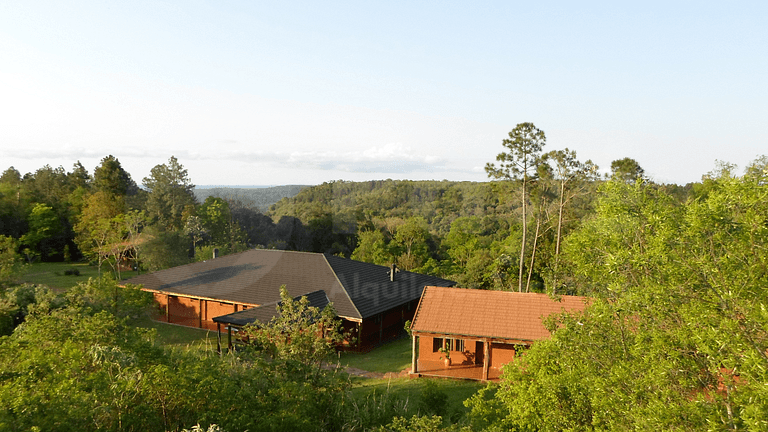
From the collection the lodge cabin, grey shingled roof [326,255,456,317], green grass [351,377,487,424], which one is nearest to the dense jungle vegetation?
green grass [351,377,487,424]

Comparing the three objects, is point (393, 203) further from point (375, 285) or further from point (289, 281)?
point (289, 281)

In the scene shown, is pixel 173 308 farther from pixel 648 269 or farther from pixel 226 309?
pixel 648 269

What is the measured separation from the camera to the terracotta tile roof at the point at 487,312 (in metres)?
19.2

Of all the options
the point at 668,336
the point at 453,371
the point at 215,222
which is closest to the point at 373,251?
the point at 215,222

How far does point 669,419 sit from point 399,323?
2135cm

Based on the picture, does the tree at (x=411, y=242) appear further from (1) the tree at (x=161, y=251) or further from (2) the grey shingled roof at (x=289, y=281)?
(1) the tree at (x=161, y=251)

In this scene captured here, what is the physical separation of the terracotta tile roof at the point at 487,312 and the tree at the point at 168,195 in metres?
42.5

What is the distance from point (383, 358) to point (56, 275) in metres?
38.2

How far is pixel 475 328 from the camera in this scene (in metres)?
19.4

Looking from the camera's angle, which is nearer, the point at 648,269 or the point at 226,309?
the point at 648,269

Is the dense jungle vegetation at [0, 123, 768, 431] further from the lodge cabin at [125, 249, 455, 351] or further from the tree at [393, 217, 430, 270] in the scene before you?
the tree at [393, 217, 430, 270]

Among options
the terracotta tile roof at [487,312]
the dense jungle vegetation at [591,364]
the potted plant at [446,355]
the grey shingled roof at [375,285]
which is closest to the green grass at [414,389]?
the dense jungle vegetation at [591,364]

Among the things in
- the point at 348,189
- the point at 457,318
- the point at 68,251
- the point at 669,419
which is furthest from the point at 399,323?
the point at 348,189

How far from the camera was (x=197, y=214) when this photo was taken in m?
54.8
